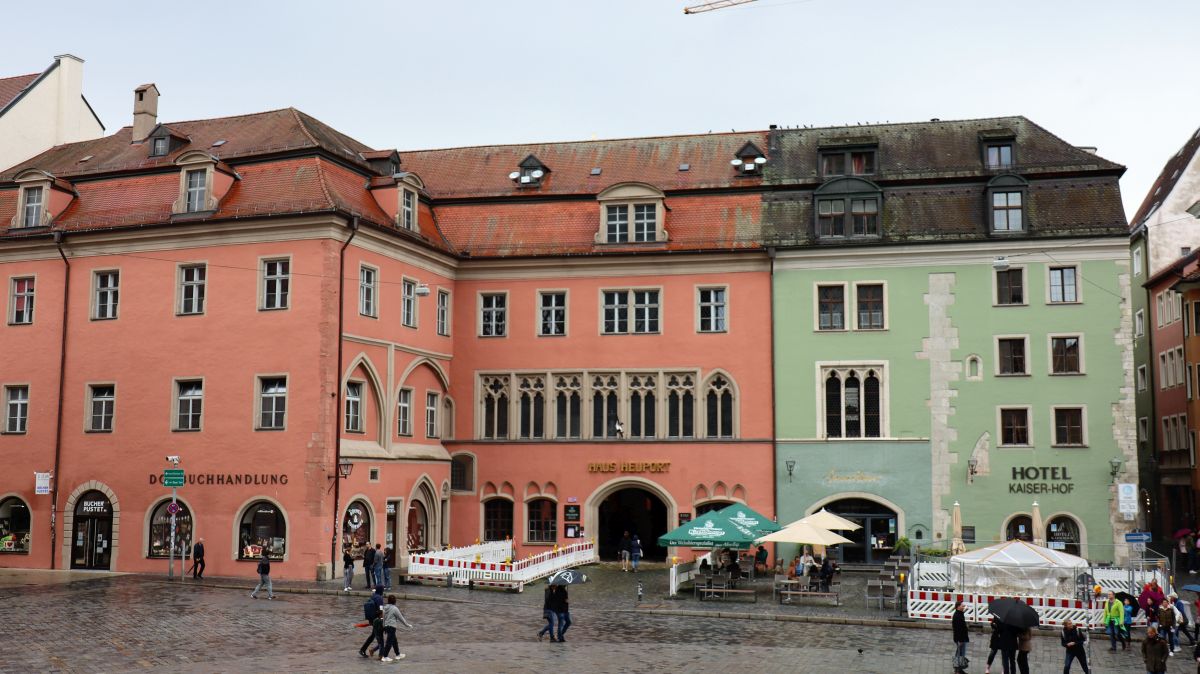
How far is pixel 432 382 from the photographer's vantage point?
4288 cm

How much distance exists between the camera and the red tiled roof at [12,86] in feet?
155

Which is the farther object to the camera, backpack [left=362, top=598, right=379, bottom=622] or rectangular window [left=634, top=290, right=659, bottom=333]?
rectangular window [left=634, top=290, right=659, bottom=333]

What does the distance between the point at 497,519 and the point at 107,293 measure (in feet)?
49.0

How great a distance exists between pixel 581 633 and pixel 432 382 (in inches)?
719

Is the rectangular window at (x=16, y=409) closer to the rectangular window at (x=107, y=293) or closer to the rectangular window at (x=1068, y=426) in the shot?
the rectangular window at (x=107, y=293)

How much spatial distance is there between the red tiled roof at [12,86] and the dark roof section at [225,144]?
303 centimetres

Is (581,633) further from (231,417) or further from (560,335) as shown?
(560,335)

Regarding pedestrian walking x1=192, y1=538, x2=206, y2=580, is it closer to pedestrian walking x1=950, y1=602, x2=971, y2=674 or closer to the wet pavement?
the wet pavement

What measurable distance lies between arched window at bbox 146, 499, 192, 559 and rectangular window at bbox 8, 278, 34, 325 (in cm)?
841

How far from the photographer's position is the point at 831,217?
4225cm

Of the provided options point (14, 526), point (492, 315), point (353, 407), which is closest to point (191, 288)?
point (353, 407)

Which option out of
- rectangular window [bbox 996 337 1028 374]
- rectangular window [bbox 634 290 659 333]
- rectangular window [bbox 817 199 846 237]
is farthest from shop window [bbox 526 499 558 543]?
rectangular window [bbox 996 337 1028 374]

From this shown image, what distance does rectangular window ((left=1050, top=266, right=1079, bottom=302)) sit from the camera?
133 ft

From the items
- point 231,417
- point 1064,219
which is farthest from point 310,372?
point 1064,219
